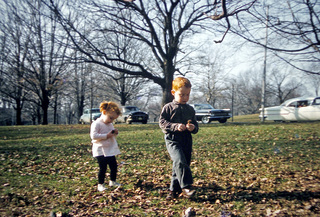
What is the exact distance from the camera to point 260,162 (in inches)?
224

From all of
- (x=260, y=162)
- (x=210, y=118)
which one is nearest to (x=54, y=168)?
(x=260, y=162)

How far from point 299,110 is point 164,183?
49.4 feet

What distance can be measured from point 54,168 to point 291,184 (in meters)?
4.99

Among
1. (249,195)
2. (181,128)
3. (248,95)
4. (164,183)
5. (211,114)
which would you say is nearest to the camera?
(181,128)

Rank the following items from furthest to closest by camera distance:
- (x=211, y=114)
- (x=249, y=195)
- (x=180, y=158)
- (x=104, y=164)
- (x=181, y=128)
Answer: (x=211, y=114), (x=104, y=164), (x=249, y=195), (x=180, y=158), (x=181, y=128)

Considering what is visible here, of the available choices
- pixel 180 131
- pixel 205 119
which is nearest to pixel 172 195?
pixel 180 131

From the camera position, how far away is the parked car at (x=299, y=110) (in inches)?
631

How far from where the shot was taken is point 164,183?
176 inches

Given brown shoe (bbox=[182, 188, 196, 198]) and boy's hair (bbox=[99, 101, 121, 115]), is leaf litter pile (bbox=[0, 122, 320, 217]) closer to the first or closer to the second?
brown shoe (bbox=[182, 188, 196, 198])

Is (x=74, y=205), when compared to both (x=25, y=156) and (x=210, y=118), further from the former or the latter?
(x=210, y=118)

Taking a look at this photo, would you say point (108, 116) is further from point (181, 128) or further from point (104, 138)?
point (181, 128)

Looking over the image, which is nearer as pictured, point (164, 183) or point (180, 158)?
point (180, 158)

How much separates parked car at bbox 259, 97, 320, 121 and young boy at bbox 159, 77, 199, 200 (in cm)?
1543

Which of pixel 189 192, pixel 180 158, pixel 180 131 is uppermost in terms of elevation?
pixel 180 131
